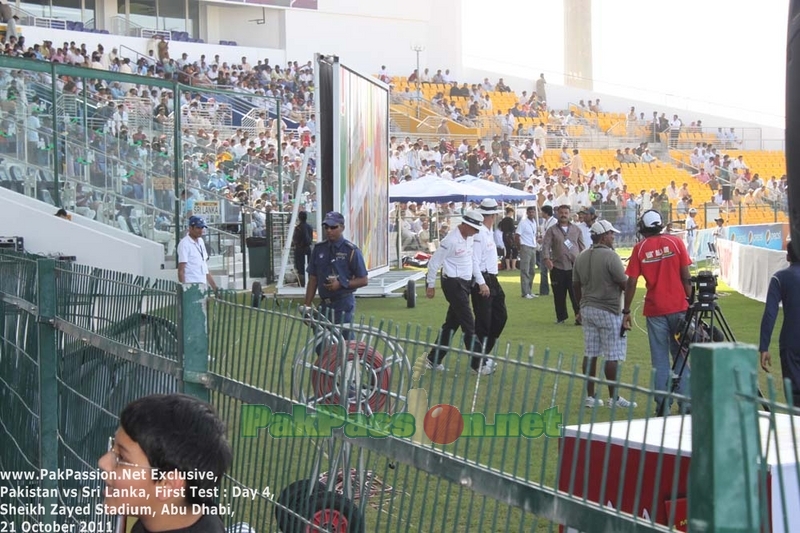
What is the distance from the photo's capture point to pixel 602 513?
213 centimetres

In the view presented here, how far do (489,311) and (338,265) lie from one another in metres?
2.38

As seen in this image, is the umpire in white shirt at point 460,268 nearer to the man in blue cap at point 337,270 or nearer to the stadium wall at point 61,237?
the man in blue cap at point 337,270

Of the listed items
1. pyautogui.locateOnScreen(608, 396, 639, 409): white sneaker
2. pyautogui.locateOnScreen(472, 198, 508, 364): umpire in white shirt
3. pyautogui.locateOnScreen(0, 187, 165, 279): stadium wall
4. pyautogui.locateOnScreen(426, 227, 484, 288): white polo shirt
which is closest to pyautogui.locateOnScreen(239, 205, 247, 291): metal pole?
pyautogui.locateOnScreen(0, 187, 165, 279): stadium wall

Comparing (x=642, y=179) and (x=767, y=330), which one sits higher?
(x=642, y=179)

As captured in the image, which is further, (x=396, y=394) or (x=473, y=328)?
(x=473, y=328)

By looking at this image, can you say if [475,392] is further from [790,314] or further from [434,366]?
[790,314]

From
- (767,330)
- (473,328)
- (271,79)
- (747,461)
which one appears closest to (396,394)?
(747,461)

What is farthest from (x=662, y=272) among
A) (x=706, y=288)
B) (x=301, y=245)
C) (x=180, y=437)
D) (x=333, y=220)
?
(x=301, y=245)

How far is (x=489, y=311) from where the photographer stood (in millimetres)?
11617

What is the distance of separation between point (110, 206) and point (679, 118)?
36.4 metres

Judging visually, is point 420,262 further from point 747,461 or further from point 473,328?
point 747,461

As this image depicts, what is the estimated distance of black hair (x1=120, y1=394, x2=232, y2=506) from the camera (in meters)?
2.57

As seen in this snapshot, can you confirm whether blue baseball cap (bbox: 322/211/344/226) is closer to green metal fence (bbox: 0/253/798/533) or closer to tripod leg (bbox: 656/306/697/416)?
tripod leg (bbox: 656/306/697/416)

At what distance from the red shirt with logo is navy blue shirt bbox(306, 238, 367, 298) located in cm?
260
